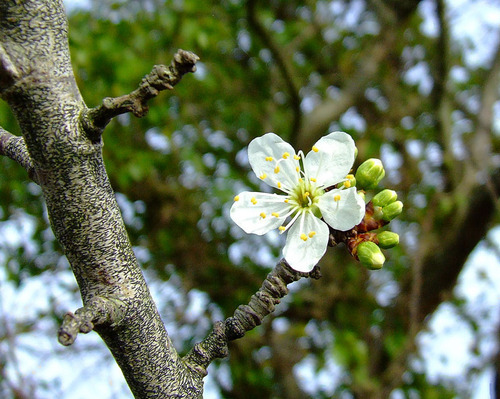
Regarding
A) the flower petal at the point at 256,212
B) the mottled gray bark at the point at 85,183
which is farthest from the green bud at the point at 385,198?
the mottled gray bark at the point at 85,183

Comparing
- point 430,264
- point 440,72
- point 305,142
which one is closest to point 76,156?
point 305,142

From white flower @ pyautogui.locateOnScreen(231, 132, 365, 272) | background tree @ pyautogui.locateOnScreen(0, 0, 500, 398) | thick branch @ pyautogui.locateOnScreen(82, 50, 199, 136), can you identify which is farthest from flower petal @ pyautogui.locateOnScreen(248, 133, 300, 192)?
background tree @ pyautogui.locateOnScreen(0, 0, 500, 398)

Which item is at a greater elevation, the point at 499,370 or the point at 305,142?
the point at 305,142

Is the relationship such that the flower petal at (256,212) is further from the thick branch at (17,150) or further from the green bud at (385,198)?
the thick branch at (17,150)

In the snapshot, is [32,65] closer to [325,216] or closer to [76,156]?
[76,156]

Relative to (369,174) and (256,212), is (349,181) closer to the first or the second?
(369,174)

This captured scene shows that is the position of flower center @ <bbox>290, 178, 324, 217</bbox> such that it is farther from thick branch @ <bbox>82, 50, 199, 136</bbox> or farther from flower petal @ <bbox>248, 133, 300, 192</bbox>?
thick branch @ <bbox>82, 50, 199, 136</bbox>
